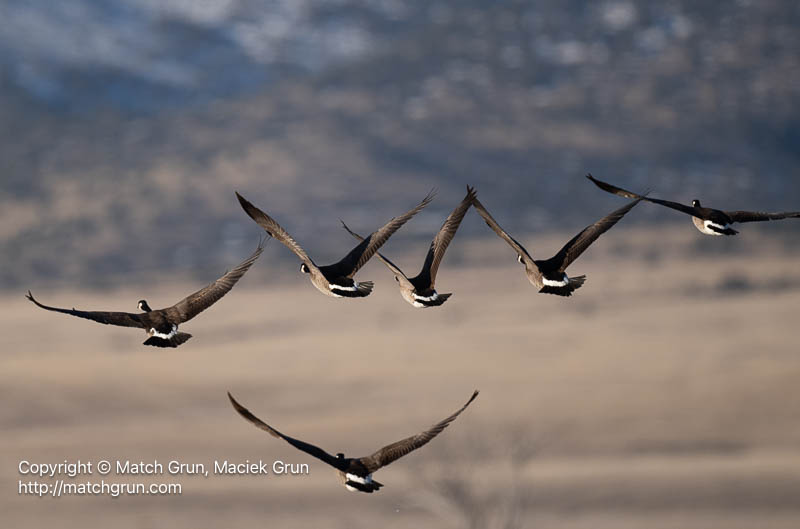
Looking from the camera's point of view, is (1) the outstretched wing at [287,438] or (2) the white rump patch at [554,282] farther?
(2) the white rump patch at [554,282]

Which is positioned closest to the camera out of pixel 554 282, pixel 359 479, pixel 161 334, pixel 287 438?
pixel 287 438

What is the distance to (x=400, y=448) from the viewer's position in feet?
64.7

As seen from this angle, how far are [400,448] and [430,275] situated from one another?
439 cm

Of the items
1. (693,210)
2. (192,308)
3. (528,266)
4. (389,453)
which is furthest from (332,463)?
(693,210)

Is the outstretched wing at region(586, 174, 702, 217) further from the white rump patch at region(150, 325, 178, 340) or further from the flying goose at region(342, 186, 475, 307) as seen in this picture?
the white rump patch at region(150, 325, 178, 340)

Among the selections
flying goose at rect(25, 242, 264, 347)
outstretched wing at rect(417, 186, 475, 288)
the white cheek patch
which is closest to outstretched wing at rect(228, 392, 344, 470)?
flying goose at rect(25, 242, 264, 347)

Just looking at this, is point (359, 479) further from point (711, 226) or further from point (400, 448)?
point (711, 226)

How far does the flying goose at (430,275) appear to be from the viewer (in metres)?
22.2

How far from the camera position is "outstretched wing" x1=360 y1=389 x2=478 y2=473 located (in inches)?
757

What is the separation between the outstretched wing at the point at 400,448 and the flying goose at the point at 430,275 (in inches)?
126

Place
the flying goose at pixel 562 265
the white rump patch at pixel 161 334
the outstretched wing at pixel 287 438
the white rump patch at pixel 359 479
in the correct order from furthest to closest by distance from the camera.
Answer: the flying goose at pixel 562 265, the white rump patch at pixel 161 334, the white rump patch at pixel 359 479, the outstretched wing at pixel 287 438

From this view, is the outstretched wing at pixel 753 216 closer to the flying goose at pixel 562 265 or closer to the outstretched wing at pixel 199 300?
the flying goose at pixel 562 265

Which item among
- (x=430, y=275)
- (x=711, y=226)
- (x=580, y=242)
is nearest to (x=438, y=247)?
(x=430, y=275)

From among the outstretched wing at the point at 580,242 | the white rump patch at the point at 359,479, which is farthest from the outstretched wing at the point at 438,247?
the white rump patch at the point at 359,479
